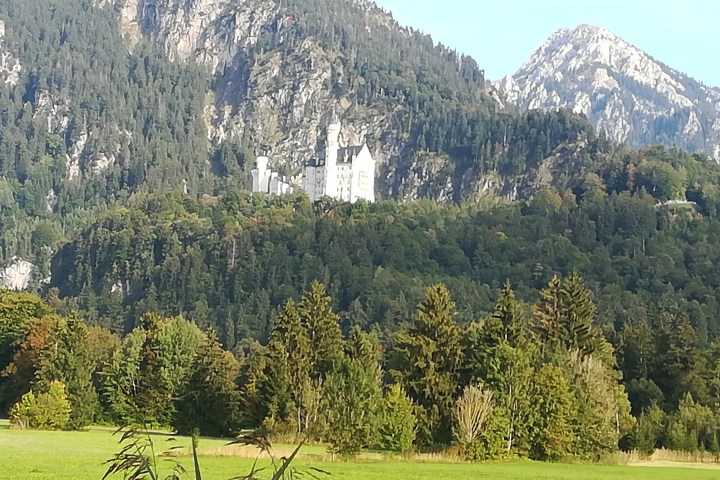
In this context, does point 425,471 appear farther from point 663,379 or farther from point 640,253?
point 640,253

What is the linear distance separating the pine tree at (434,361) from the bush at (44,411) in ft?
81.0

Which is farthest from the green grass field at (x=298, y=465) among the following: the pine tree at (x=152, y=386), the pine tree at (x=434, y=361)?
the pine tree at (x=152, y=386)

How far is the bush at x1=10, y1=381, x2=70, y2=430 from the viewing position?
72.8 metres

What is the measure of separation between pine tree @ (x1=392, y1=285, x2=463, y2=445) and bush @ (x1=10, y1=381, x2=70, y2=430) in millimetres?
24679

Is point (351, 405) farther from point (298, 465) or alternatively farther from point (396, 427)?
point (298, 465)

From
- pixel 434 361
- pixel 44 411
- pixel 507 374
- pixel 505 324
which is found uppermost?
pixel 505 324

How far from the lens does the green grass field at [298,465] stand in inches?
1523

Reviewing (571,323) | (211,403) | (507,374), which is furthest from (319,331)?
(507,374)

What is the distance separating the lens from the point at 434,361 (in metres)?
65.4

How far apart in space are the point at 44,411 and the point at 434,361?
2846 cm

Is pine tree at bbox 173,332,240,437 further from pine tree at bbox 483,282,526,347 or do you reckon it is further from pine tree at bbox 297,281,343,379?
pine tree at bbox 483,282,526,347

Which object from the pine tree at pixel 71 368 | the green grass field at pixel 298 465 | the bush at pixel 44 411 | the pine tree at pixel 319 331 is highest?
the pine tree at pixel 319 331

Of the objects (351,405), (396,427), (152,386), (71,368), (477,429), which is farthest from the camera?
(152,386)

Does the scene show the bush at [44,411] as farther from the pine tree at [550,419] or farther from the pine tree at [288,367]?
the pine tree at [550,419]
